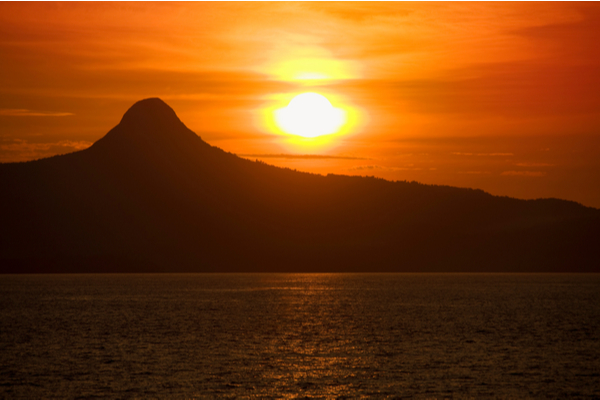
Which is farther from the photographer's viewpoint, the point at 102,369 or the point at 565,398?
the point at 102,369

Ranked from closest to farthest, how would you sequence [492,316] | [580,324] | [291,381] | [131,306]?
1. [291,381]
2. [580,324]
3. [492,316]
4. [131,306]

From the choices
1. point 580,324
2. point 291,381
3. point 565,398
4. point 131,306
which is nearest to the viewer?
point 565,398

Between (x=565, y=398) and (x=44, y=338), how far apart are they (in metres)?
58.7

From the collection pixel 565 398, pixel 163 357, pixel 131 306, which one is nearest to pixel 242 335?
pixel 163 357

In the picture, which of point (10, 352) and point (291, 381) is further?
point (10, 352)

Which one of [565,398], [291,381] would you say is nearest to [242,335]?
[291,381]

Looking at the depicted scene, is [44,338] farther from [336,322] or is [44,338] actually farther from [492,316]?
[492,316]

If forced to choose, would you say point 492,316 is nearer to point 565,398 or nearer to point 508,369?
point 508,369

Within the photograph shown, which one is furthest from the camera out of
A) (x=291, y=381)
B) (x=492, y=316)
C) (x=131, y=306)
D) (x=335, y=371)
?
(x=131, y=306)

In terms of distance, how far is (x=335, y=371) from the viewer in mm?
61938

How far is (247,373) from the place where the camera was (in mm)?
60344

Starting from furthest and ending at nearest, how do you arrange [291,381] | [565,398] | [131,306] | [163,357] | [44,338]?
[131,306], [44,338], [163,357], [291,381], [565,398]

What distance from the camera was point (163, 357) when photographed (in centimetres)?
6950

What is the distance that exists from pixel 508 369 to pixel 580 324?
50590 millimetres
